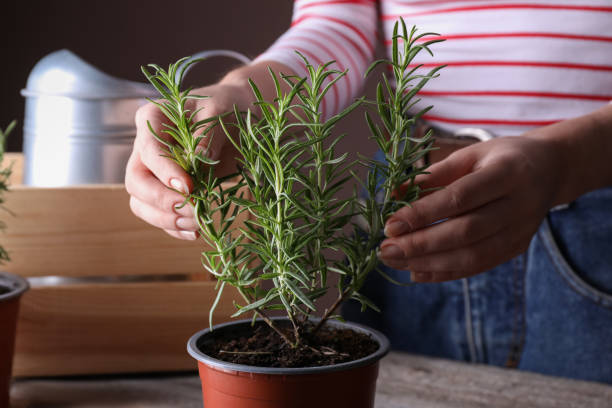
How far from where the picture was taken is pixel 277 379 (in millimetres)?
399

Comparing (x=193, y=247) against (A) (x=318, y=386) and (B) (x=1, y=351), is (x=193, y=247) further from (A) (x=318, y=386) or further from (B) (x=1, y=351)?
(A) (x=318, y=386)

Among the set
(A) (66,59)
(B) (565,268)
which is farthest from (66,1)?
(B) (565,268)

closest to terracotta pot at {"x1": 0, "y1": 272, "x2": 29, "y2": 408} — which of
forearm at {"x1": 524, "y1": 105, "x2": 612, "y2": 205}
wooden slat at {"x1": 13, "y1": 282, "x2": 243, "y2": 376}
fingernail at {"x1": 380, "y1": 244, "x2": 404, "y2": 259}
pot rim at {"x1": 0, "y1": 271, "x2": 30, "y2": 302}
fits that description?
pot rim at {"x1": 0, "y1": 271, "x2": 30, "y2": 302}

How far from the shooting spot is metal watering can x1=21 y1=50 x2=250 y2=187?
82 cm

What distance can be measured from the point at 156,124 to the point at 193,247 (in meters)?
0.32

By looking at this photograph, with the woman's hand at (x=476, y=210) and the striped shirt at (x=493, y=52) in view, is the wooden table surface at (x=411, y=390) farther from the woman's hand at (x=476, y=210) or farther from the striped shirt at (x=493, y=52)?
the striped shirt at (x=493, y=52)

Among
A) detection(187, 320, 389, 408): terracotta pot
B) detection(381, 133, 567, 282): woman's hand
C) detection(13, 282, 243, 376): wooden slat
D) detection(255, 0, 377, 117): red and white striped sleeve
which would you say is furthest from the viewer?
detection(255, 0, 377, 117): red and white striped sleeve

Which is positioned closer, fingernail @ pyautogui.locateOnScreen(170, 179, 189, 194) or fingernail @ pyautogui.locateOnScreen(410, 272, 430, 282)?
fingernail @ pyautogui.locateOnScreen(170, 179, 189, 194)

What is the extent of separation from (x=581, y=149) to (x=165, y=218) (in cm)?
50

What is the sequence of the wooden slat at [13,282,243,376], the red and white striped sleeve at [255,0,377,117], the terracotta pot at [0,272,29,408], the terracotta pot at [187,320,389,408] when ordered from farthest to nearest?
the red and white striped sleeve at [255,0,377,117], the wooden slat at [13,282,243,376], the terracotta pot at [0,272,29,408], the terracotta pot at [187,320,389,408]

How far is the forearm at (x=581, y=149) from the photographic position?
2.29 ft

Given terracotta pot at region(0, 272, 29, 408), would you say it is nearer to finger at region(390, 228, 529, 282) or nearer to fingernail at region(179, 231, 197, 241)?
fingernail at region(179, 231, 197, 241)

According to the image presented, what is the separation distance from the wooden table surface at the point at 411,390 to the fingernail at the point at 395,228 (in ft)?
0.94

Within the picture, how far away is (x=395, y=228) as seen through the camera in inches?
18.4
